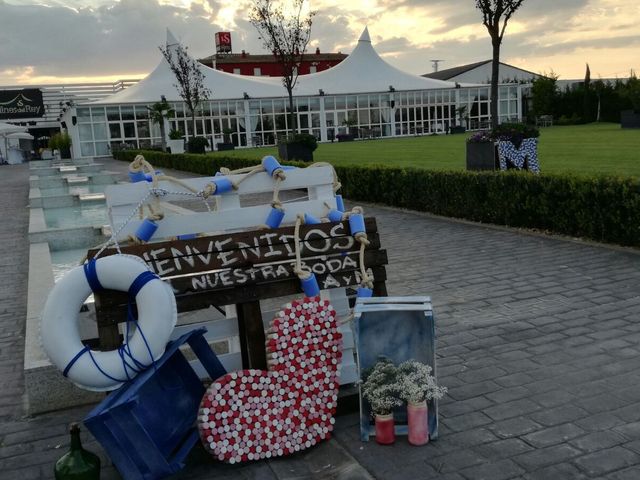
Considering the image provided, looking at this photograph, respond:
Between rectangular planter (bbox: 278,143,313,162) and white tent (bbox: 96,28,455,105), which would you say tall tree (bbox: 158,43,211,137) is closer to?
white tent (bbox: 96,28,455,105)

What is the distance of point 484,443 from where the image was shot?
332cm

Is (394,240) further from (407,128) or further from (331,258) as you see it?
(407,128)

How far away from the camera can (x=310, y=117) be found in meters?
44.4

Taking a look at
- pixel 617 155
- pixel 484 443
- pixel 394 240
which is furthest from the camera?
pixel 617 155

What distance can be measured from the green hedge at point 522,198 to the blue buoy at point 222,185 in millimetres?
5288

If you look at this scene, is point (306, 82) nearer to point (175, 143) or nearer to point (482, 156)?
point (175, 143)

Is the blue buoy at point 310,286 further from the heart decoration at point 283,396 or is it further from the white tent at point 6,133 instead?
the white tent at point 6,133

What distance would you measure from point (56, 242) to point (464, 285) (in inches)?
235

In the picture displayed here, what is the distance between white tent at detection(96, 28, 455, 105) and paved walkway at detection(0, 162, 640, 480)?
35.6m

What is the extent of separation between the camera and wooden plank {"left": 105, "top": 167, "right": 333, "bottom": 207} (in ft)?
12.5

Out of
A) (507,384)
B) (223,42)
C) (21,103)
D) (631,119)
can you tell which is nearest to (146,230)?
(507,384)

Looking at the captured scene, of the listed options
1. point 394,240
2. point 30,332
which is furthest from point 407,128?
point 30,332

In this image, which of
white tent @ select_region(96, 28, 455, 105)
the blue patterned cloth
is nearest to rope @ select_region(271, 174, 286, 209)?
the blue patterned cloth

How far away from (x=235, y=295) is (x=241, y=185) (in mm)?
724
